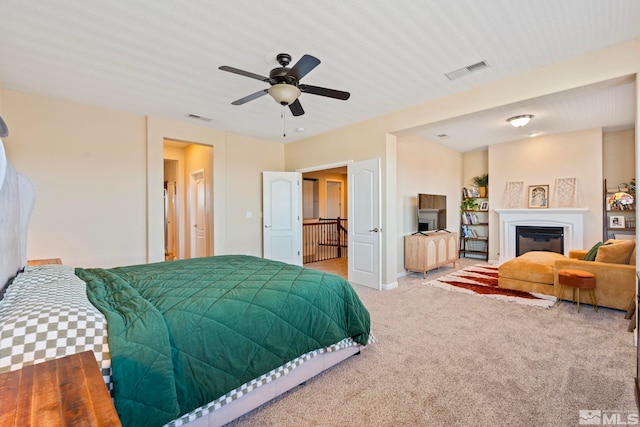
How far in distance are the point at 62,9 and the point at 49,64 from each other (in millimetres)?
1104

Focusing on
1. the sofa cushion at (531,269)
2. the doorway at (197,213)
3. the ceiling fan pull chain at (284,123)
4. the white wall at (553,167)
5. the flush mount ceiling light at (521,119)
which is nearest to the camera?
the sofa cushion at (531,269)

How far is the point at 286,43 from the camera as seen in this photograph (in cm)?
256

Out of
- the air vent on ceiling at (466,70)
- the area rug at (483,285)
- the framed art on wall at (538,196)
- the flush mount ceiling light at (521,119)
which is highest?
the air vent on ceiling at (466,70)

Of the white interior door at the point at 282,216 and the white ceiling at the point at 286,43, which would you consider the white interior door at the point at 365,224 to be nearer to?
the white ceiling at the point at 286,43

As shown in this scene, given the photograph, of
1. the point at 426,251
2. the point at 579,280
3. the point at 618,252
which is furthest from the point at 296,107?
the point at 618,252

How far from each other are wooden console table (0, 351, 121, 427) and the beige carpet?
1.11 m

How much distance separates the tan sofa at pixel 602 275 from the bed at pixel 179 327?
9.43ft

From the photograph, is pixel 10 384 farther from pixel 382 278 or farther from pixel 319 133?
pixel 319 133

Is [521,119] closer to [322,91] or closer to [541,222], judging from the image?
[541,222]

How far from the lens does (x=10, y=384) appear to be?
81cm

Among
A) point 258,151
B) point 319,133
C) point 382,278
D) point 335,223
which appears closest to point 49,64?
point 258,151

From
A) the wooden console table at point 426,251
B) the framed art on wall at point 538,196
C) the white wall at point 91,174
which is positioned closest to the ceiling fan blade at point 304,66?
the white wall at point 91,174

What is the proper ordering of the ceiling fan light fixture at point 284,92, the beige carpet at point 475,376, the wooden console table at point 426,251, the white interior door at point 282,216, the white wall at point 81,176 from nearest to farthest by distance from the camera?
the beige carpet at point 475,376 < the ceiling fan light fixture at point 284,92 < the white wall at point 81,176 < the wooden console table at point 426,251 < the white interior door at point 282,216

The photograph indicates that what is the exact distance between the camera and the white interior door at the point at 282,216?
19.0 ft
